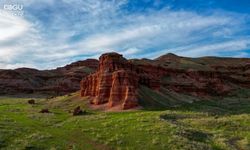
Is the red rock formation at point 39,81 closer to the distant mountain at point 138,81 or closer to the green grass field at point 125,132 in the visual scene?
the distant mountain at point 138,81

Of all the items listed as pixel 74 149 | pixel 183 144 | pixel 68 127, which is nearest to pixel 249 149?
pixel 183 144

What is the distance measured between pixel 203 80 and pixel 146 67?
1747cm

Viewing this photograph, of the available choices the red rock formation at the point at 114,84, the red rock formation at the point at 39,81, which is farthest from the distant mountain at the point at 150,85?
the red rock formation at the point at 39,81

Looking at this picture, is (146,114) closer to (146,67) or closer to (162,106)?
(162,106)

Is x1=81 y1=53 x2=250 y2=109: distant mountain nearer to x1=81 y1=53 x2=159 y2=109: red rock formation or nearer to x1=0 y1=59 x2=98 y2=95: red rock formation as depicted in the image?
x1=81 y1=53 x2=159 y2=109: red rock formation

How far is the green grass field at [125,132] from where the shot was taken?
40531 millimetres

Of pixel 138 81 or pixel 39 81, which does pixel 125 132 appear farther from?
pixel 39 81

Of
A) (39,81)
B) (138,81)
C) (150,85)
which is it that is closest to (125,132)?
(138,81)

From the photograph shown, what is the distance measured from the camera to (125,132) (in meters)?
46.1

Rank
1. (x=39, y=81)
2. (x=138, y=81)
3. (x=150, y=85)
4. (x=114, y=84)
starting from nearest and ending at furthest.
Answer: (x=114, y=84) → (x=138, y=81) → (x=150, y=85) → (x=39, y=81)

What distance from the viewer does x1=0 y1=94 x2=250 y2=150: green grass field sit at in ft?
133

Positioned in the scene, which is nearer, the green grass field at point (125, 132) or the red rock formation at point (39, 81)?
the green grass field at point (125, 132)

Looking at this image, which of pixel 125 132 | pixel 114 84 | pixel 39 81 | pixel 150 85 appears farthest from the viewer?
pixel 39 81

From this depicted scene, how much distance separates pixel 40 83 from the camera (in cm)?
16025
